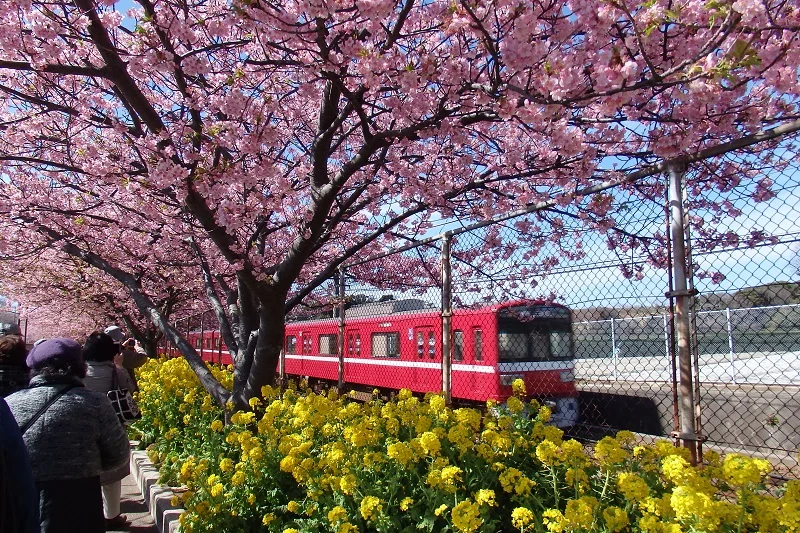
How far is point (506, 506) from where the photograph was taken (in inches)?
105

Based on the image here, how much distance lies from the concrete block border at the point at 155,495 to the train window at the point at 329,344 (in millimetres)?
8364

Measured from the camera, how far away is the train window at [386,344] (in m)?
12.9

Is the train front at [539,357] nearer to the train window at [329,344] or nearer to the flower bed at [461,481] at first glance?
the train window at [329,344]

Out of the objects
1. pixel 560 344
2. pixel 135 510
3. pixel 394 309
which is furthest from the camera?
pixel 394 309

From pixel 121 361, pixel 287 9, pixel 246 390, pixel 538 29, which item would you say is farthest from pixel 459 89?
pixel 121 361

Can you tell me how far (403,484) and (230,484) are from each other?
5.13 feet

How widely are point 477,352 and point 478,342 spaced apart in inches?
7.5

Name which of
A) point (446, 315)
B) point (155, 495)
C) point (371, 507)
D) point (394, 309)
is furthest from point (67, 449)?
point (394, 309)

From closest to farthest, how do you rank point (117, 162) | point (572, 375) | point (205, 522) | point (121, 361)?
point (205, 522) < point (117, 162) < point (121, 361) < point (572, 375)

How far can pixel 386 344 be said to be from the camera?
13273 mm

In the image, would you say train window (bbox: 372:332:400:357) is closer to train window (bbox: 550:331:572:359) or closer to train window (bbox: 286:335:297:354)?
train window (bbox: 550:331:572:359)

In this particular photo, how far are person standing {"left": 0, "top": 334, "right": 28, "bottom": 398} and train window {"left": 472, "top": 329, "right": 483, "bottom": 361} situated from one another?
26.1 feet

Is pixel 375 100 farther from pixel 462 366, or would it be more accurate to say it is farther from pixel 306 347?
pixel 306 347

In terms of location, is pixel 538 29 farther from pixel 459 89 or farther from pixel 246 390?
pixel 246 390
